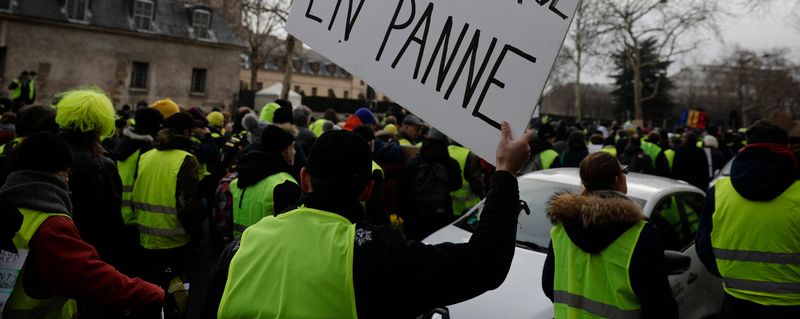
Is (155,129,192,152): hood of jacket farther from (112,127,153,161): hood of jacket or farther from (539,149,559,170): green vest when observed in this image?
(539,149,559,170): green vest

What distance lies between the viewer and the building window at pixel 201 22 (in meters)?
35.1

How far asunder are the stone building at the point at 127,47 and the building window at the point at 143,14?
0.05m

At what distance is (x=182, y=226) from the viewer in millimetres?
4688

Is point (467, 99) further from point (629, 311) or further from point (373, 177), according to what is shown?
point (629, 311)

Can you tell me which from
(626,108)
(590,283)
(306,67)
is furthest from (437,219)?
(306,67)

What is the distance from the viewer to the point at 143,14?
108 feet

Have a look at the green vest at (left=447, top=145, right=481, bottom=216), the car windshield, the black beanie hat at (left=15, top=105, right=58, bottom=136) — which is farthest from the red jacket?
the green vest at (left=447, top=145, right=481, bottom=216)

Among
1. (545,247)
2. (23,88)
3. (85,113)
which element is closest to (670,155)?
(545,247)

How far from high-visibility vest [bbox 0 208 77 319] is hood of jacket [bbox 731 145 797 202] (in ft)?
12.0

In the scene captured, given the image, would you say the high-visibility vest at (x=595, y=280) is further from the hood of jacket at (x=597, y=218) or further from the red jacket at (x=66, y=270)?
the red jacket at (x=66, y=270)

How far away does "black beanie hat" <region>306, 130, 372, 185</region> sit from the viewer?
75.4 inches

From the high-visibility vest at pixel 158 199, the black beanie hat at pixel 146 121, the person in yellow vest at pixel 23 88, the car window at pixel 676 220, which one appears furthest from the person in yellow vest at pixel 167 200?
the person in yellow vest at pixel 23 88

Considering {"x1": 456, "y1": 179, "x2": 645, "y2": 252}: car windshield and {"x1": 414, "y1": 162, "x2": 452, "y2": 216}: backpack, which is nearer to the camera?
{"x1": 456, "y1": 179, "x2": 645, "y2": 252}: car windshield

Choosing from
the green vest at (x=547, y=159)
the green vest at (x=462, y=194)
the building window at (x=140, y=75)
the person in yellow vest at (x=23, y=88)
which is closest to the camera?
the green vest at (x=462, y=194)
